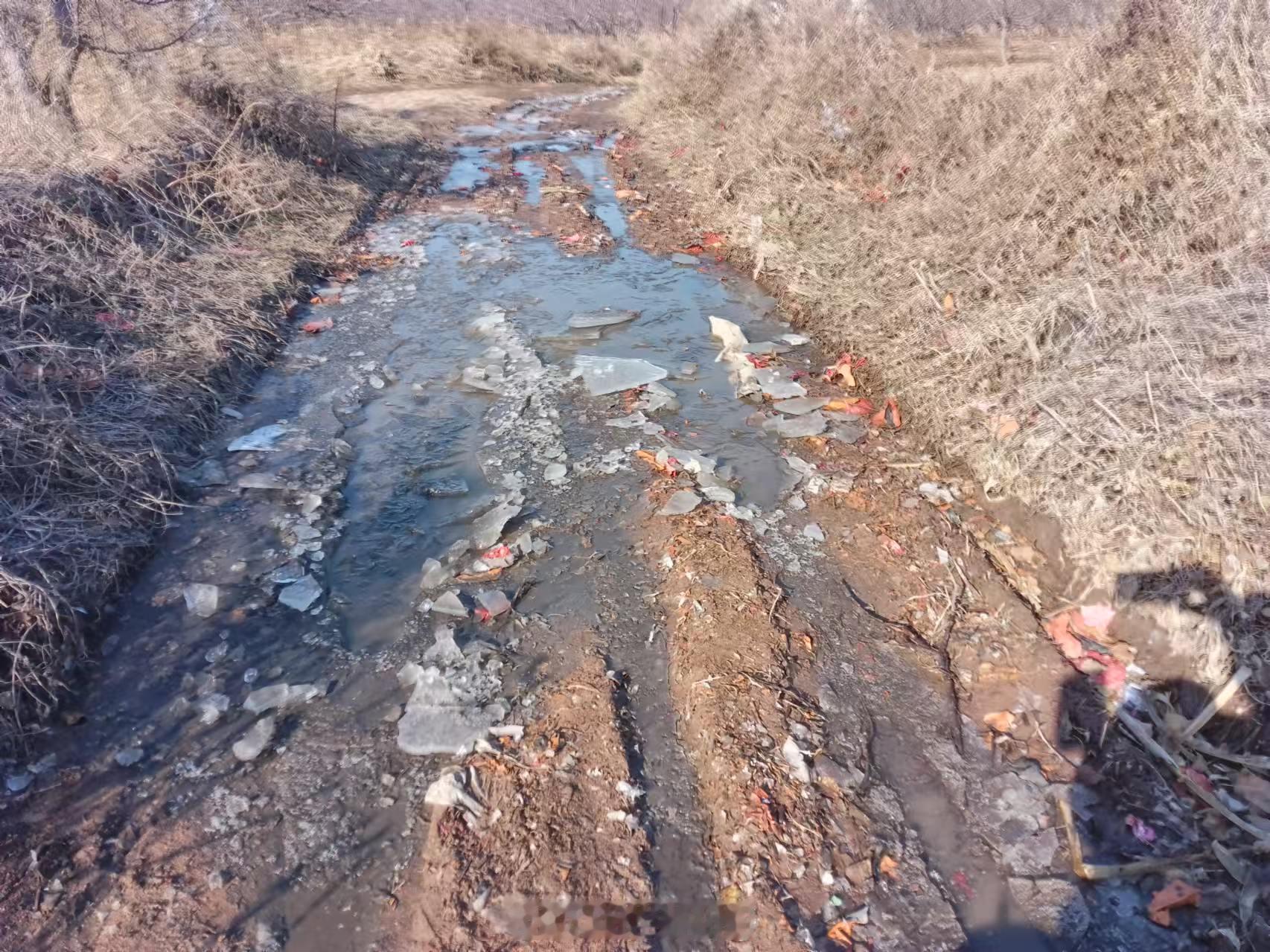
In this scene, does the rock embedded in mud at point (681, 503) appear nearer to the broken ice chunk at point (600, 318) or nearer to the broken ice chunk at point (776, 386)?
the broken ice chunk at point (776, 386)

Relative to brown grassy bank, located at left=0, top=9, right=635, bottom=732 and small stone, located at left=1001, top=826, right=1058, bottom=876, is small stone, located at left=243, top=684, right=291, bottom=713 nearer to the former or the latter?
brown grassy bank, located at left=0, top=9, right=635, bottom=732

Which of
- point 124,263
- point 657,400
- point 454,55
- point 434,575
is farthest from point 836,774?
point 454,55

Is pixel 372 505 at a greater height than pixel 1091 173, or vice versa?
pixel 1091 173

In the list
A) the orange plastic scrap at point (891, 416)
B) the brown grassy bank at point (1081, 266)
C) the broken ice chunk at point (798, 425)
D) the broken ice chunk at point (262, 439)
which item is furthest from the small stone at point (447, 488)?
the brown grassy bank at point (1081, 266)

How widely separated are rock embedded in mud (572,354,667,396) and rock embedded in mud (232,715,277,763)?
2857mm

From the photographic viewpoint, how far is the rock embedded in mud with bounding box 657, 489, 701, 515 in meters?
3.85

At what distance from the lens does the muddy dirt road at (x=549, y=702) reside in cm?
228

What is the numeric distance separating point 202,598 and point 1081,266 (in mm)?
4972

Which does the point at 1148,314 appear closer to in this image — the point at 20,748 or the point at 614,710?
the point at 614,710

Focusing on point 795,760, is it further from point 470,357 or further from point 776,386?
point 470,357

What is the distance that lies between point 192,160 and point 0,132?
4.37 ft

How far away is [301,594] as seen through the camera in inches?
131

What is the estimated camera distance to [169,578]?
3355 millimetres

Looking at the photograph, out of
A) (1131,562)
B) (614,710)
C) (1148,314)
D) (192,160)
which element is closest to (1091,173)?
(1148,314)
